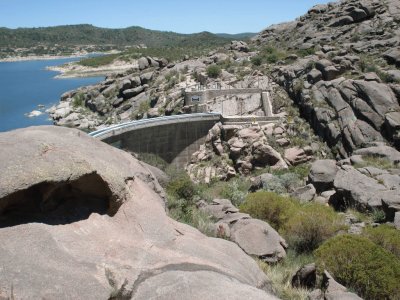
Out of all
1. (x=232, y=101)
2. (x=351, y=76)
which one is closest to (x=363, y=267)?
(x=351, y=76)

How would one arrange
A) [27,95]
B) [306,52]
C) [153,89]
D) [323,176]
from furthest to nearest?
[27,95]
[153,89]
[306,52]
[323,176]

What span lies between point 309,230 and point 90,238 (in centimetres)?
789

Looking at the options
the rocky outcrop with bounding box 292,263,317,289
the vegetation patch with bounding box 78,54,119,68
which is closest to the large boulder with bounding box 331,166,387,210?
the rocky outcrop with bounding box 292,263,317,289

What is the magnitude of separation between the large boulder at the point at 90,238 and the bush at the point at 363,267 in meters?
3.25

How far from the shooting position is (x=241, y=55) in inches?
2110

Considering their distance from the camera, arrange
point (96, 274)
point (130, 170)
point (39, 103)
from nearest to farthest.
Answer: point (96, 274), point (130, 170), point (39, 103)

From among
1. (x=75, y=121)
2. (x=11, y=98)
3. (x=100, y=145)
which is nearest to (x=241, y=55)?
(x=75, y=121)

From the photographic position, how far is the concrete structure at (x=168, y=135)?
27328 millimetres

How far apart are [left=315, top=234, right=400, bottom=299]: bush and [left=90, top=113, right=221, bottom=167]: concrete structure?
18436 mm

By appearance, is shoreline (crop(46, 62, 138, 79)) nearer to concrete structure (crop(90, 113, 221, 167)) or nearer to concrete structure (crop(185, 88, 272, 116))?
concrete structure (crop(185, 88, 272, 116))

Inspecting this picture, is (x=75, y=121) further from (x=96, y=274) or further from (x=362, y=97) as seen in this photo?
(x=96, y=274)

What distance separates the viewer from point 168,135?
3019cm

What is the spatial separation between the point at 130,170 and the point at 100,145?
704mm

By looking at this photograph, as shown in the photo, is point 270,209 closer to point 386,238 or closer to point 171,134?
point 386,238
